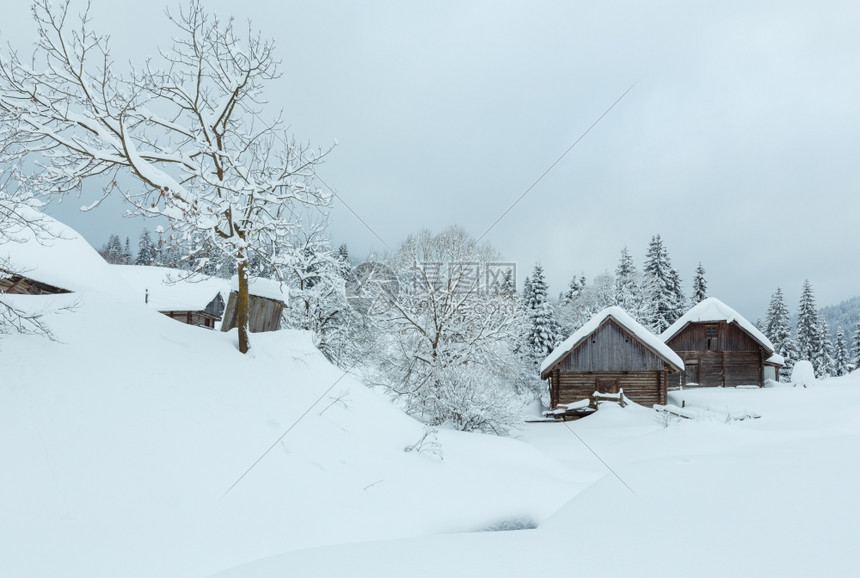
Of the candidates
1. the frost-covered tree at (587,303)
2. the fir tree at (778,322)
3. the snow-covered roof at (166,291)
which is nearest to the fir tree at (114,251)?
the snow-covered roof at (166,291)

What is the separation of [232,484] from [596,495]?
16.5ft

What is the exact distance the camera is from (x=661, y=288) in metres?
42.8

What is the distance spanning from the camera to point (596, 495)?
651cm

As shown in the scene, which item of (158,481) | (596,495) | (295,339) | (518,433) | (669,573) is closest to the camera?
(669,573)

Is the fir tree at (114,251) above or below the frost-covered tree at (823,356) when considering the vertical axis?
above

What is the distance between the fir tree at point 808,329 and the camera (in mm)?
43156

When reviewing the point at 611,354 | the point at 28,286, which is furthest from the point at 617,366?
the point at 28,286

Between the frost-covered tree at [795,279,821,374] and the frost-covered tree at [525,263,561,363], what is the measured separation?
2405 centimetres

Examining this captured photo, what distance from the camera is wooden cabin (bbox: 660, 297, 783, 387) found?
30.2 metres

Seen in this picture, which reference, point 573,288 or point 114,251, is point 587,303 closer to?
point 573,288

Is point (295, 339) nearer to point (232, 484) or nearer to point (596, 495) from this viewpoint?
point (232, 484)

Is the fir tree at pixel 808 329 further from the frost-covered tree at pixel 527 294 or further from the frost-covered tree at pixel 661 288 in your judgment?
the frost-covered tree at pixel 527 294

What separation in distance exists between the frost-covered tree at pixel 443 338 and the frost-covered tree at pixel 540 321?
1629 cm

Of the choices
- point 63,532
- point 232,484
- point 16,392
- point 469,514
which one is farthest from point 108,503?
point 469,514
